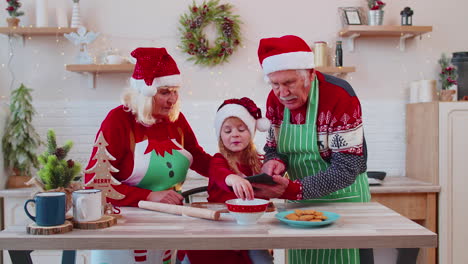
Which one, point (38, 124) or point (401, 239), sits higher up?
point (38, 124)

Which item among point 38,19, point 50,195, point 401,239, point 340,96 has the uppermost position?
point 38,19

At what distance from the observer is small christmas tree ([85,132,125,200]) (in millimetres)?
1956

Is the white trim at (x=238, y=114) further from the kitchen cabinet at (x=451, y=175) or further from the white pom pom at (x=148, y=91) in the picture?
the kitchen cabinet at (x=451, y=175)

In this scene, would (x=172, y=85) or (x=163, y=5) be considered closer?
(x=172, y=85)

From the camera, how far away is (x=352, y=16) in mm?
4258

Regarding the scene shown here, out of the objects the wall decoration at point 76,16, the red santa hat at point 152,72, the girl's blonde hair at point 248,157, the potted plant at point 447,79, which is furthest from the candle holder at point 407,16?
the wall decoration at point 76,16

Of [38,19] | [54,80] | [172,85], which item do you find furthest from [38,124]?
[172,85]

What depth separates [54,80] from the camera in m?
4.32

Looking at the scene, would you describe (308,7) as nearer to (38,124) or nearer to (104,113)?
(104,113)

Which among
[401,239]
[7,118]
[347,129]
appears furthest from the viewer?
[7,118]

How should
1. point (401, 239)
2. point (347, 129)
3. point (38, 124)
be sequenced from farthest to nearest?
point (38, 124) < point (347, 129) < point (401, 239)

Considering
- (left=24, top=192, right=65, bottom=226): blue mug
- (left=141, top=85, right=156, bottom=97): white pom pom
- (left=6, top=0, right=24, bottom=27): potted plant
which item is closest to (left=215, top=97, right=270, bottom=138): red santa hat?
(left=141, top=85, right=156, bottom=97): white pom pom

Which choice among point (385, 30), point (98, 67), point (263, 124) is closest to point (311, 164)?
point (263, 124)

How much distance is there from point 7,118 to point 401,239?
330 cm
